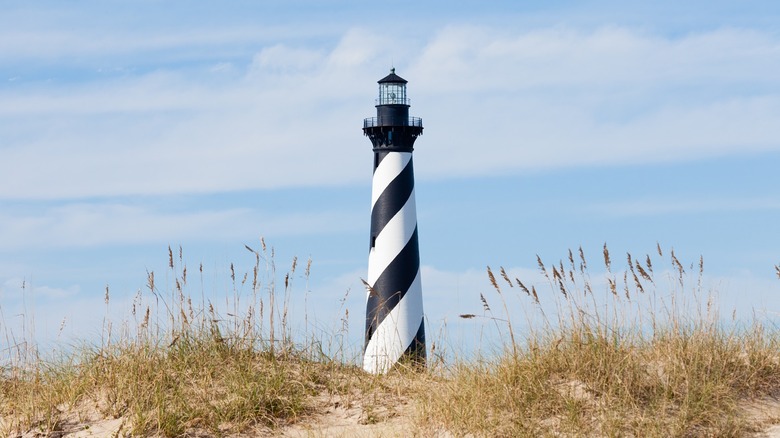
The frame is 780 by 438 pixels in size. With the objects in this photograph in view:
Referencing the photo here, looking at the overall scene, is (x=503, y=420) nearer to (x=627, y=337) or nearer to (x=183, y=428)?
(x=627, y=337)

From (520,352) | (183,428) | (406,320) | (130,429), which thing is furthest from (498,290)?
(406,320)

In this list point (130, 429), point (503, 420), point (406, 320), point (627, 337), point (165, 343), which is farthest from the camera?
point (406, 320)

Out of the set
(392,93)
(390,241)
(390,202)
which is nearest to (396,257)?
(390,241)

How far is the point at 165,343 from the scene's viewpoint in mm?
8273

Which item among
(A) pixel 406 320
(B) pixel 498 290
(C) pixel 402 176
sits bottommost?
(A) pixel 406 320

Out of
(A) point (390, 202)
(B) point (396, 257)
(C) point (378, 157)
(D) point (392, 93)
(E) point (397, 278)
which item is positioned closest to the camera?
(E) point (397, 278)

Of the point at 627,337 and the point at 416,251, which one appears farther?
the point at 416,251

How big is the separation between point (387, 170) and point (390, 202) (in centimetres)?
84

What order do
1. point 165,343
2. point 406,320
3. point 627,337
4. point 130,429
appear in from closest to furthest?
point 130,429 < point 627,337 < point 165,343 < point 406,320

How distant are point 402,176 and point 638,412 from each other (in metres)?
12.0

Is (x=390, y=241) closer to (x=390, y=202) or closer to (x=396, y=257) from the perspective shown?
(x=396, y=257)

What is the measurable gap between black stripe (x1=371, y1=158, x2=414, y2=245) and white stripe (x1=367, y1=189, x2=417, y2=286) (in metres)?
0.11

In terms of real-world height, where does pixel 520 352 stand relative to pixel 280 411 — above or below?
above

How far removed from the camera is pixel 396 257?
17.7m
